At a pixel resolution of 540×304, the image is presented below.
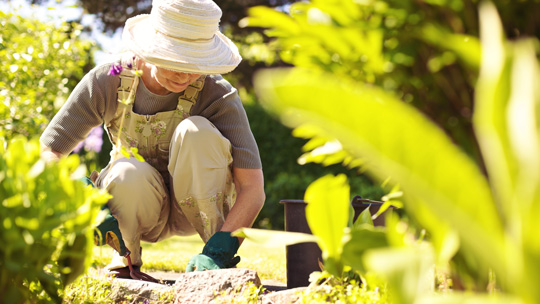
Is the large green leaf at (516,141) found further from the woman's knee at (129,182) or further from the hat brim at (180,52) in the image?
the woman's knee at (129,182)

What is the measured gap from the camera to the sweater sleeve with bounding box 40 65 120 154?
2611 mm

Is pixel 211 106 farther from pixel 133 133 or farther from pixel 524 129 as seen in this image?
pixel 524 129

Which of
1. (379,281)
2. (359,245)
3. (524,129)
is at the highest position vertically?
(524,129)

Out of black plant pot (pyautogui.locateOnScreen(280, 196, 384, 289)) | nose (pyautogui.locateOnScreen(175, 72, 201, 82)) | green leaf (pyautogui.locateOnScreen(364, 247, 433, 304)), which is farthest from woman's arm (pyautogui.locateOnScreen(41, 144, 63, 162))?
green leaf (pyautogui.locateOnScreen(364, 247, 433, 304))

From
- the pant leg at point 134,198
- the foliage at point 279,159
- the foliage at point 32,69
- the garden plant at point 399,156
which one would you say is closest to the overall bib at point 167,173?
the pant leg at point 134,198

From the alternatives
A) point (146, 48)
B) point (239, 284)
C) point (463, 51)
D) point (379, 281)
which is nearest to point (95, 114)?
point (146, 48)

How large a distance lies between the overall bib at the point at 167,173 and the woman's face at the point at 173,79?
11cm

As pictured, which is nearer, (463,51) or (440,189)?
(440,189)

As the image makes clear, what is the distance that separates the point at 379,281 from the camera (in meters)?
1.49

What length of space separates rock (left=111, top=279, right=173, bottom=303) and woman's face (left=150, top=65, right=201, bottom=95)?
0.96 m

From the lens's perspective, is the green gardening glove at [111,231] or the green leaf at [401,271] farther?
the green gardening glove at [111,231]

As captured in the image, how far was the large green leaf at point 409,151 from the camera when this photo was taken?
75cm

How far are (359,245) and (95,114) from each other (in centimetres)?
184

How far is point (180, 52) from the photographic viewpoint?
2.47m
